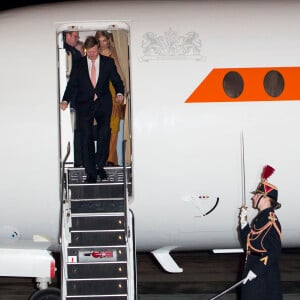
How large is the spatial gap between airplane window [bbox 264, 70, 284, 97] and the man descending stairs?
7.86 feet

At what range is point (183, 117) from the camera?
1172 centimetres

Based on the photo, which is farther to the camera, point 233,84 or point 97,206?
point 233,84

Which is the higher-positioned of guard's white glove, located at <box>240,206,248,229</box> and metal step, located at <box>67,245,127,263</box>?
guard's white glove, located at <box>240,206,248,229</box>

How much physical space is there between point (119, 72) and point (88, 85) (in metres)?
1.15

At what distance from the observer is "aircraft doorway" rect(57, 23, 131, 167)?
1208 cm

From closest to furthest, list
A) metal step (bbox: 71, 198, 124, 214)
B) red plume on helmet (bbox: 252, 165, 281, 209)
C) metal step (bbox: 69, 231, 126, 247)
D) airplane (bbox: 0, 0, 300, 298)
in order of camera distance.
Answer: red plume on helmet (bbox: 252, 165, 281, 209) → metal step (bbox: 69, 231, 126, 247) → metal step (bbox: 71, 198, 124, 214) → airplane (bbox: 0, 0, 300, 298)

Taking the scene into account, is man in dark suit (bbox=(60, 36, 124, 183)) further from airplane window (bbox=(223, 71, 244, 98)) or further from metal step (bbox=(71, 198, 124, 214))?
airplane window (bbox=(223, 71, 244, 98))

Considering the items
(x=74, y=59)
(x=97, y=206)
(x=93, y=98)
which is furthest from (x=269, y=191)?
(x=74, y=59)

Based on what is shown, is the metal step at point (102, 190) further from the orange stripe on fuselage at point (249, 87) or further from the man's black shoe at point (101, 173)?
the orange stripe on fuselage at point (249, 87)

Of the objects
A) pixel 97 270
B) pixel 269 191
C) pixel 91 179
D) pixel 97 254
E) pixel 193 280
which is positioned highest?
pixel 91 179

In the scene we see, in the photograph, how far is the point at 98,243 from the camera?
450 inches

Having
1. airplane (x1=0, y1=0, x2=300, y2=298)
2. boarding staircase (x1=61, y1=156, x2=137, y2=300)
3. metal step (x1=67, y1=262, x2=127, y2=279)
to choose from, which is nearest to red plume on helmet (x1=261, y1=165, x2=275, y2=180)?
airplane (x1=0, y1=0, x2=300, y2=298)

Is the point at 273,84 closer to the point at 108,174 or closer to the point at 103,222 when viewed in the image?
the point at 108,174

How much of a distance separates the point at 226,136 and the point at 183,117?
0.67m
